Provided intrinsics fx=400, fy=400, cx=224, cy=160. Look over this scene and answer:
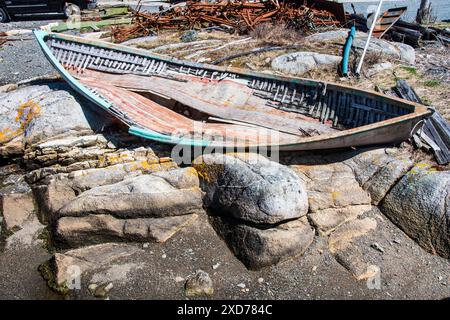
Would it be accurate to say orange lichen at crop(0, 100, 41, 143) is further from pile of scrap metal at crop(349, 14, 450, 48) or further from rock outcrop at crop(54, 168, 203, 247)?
pile of scrap metal at crop(349, 14, 450, 48)

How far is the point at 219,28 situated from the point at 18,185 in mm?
10834

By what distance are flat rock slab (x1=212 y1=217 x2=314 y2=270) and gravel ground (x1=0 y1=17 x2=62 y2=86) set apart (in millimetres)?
9602

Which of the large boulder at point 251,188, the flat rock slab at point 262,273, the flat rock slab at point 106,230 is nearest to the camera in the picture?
the flat rock slab at point 262,273

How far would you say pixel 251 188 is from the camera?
20.9 feet

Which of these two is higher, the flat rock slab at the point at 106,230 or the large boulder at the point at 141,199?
the large boulder at the point at 141,199

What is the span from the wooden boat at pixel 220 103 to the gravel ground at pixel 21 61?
133 inches

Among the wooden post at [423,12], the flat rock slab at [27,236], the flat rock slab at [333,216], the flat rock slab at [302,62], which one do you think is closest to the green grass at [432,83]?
the flat rock slab at [302,62]

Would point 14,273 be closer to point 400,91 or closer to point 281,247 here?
point 281,247

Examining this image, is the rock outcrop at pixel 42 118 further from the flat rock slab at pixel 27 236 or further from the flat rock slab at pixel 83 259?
the flat rock slab at pixel 83 259

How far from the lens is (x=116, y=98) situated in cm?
879

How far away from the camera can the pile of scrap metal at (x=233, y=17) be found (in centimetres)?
1560

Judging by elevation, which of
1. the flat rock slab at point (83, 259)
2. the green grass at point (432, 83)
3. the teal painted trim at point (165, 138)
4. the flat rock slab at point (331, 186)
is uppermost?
the teal painted trim at point (165, 138)

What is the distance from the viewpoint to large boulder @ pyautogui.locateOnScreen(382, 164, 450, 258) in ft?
19.7

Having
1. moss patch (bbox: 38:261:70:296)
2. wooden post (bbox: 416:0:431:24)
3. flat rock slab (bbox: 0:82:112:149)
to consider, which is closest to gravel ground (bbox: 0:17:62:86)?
flat rock slab (bbox: 0:82:112:149)
